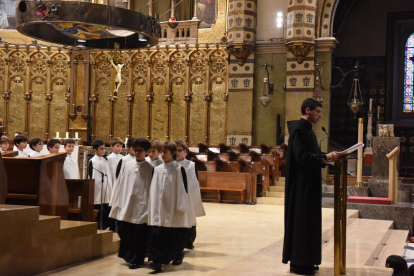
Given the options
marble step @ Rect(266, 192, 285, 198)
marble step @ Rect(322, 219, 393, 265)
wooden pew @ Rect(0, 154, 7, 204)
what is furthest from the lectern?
marble step @ Rect(266, 192, 285, 198)

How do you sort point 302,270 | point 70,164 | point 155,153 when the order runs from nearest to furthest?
point 302,270, point 155,153, point 70,164

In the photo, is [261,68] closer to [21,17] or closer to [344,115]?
[344,115]

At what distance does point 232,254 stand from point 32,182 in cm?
244

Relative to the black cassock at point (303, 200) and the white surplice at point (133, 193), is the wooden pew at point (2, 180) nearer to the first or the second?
the white surplice at point (133, 193)

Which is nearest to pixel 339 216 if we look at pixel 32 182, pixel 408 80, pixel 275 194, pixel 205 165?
pixel 32 182

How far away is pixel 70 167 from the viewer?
7.49 m

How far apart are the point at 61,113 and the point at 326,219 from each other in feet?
37.5

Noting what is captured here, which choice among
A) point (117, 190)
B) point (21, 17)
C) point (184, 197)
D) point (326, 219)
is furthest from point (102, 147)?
point (326, 219)

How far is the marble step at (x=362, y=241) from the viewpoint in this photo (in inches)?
230

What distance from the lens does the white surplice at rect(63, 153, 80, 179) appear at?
7.40m

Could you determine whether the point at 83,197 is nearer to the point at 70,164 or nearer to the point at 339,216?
the point at 70,164

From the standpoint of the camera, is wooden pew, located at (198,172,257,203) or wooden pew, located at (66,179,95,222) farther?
wooden pew, located at (198,172,257,203)

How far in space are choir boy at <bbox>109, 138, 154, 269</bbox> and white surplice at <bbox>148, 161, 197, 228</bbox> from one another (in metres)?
0.14

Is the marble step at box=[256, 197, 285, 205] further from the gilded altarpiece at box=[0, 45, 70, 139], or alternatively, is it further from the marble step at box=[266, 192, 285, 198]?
the gilded altarpiece at box=[0, 45, 70, 139]
